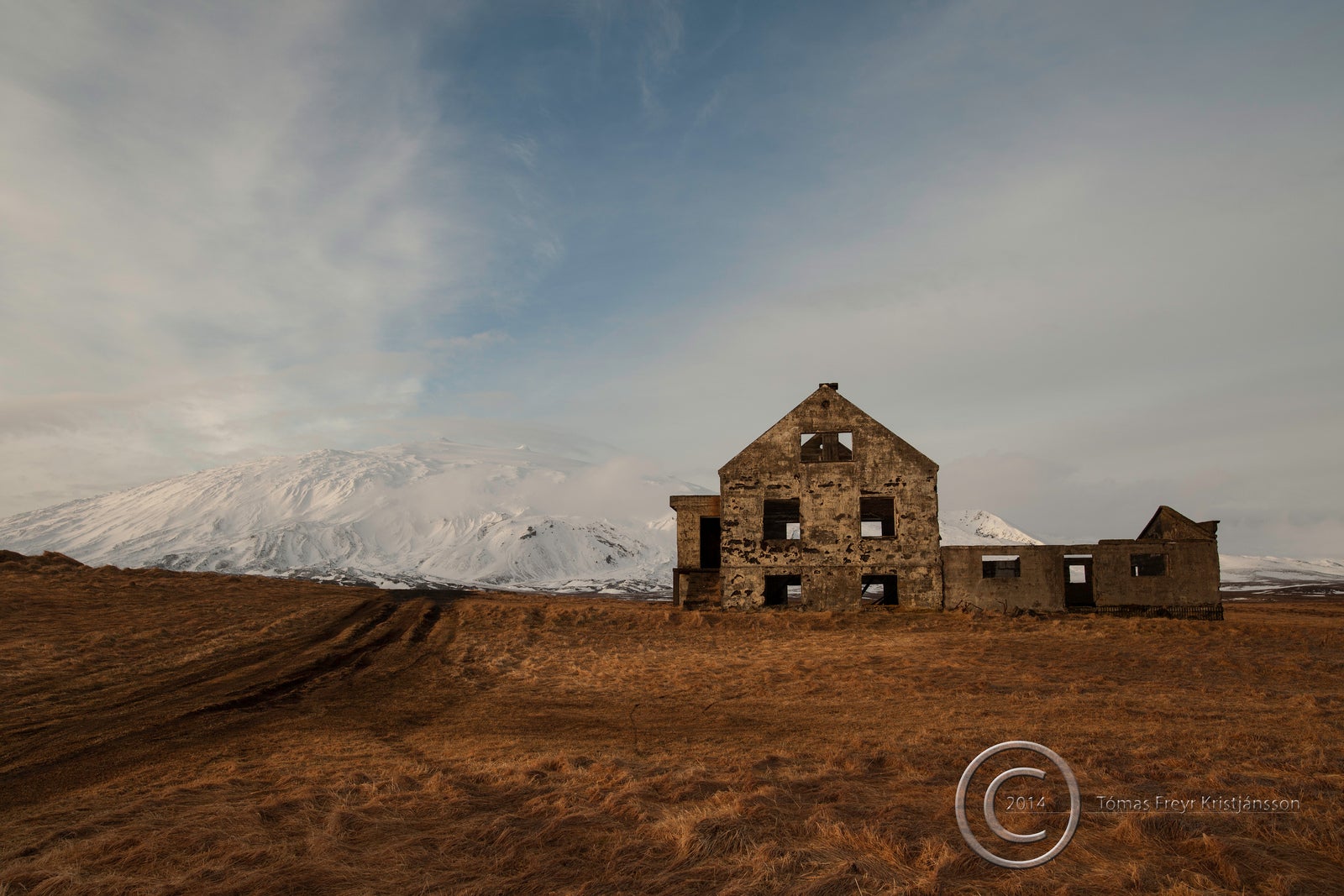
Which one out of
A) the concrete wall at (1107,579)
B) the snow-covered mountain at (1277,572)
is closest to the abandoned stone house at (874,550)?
the concrete wall at (1107,579)

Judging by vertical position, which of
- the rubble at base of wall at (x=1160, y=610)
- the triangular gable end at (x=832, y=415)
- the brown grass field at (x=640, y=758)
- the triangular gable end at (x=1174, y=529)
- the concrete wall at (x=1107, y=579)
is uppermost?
the triangular gable end at (x=832, y=415)

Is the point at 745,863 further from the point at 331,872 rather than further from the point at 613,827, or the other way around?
the point at 331,872

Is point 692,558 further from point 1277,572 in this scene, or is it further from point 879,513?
point 1277,572

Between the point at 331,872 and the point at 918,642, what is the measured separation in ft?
57.7

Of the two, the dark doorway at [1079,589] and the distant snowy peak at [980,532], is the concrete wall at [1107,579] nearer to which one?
the dark doorway at [1079,589]

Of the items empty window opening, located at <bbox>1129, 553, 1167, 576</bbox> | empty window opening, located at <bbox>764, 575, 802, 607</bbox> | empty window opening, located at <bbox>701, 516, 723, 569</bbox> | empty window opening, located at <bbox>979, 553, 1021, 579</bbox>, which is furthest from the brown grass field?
empty window opening, located at <bbox>701, 516, 723, 569</bbox>

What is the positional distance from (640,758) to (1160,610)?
2587 cm

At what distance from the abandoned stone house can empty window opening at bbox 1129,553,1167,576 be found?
0.05m

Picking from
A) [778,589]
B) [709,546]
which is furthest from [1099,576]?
[709,546]

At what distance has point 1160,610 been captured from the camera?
25922mm

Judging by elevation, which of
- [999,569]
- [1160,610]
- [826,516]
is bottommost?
[1160,610]

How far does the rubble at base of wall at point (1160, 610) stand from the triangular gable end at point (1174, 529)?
8.39 feet

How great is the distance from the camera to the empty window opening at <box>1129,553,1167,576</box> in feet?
93.3

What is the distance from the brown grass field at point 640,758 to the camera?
5.03 meters
